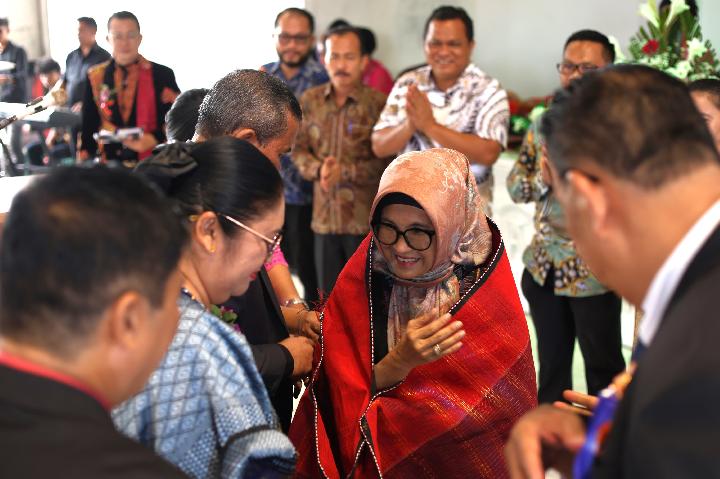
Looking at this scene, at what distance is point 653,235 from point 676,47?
3.50 m

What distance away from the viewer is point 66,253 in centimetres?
105

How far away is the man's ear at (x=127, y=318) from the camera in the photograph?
109 centimetres

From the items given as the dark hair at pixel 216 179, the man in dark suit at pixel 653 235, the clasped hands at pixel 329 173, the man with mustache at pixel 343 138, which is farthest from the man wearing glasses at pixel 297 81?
the man in dark suit at pixel 653 235

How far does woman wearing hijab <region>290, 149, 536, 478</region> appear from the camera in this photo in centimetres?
212

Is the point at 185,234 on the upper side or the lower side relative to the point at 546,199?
upper

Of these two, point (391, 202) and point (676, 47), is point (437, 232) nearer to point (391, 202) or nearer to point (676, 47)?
point (391, 202)

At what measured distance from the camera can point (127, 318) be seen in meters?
1.10

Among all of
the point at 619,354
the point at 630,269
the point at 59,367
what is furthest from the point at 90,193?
the point at 619,354

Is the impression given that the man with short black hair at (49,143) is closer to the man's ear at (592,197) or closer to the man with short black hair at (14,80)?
the man with short black hair at (14,80)

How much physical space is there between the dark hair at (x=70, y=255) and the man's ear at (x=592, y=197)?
54 centimetres

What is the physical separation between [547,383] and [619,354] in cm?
34

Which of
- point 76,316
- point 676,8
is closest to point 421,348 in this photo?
point 76,316

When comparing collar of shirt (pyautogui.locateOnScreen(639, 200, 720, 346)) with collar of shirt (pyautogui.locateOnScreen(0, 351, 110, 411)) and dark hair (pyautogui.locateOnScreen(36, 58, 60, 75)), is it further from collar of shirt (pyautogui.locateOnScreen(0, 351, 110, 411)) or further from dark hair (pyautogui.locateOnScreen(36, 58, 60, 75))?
dark hair (pyautogui.locateOnScreen(36, 58, 60, 75))

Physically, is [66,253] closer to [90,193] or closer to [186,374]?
[90,193]
